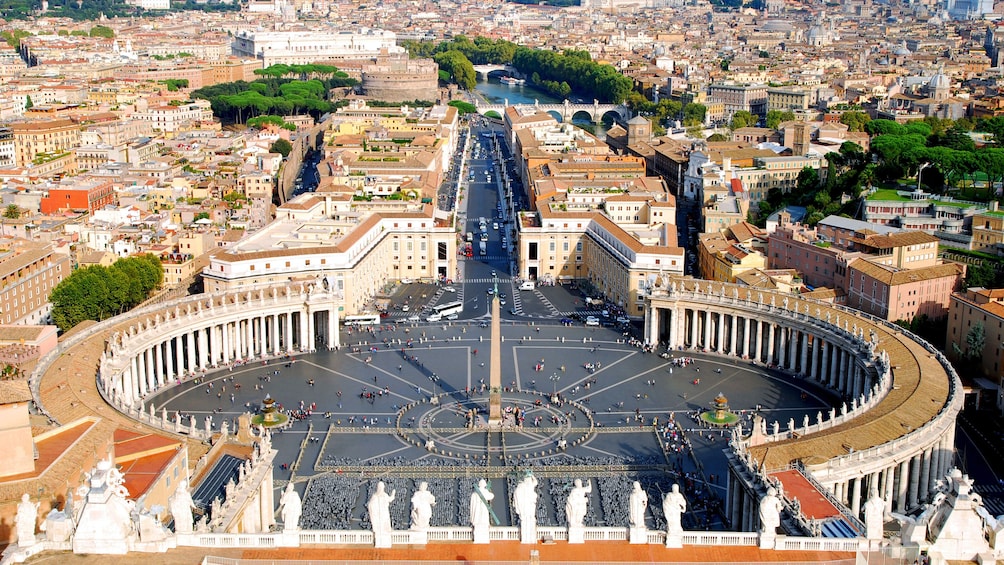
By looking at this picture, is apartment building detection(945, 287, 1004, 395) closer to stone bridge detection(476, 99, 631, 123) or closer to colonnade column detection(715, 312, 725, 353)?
colonnade column detection(715, 312, 725, 353)

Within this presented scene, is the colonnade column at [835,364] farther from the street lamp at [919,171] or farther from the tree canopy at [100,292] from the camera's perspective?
the tree canopy at [100,292]

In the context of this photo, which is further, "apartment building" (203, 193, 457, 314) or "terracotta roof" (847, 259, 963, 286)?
"apartment building" (203, 193, 457, 314)

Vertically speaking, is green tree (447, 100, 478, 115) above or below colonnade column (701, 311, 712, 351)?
above

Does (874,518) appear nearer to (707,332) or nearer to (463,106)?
(707,332)

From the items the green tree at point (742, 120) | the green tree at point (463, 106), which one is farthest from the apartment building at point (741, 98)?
the green tree at point (463, 106)

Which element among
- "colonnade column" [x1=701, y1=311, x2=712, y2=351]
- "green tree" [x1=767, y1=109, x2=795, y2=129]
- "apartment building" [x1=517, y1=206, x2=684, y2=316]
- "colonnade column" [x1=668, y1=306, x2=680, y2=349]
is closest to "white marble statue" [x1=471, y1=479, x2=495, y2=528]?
"colonnade column" [x1=668, y1=306, x2=680, y2=349]

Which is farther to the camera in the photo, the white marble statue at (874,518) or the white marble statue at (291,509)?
the white marble statue at (874,518)

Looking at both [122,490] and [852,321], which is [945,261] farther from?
[122,490]
